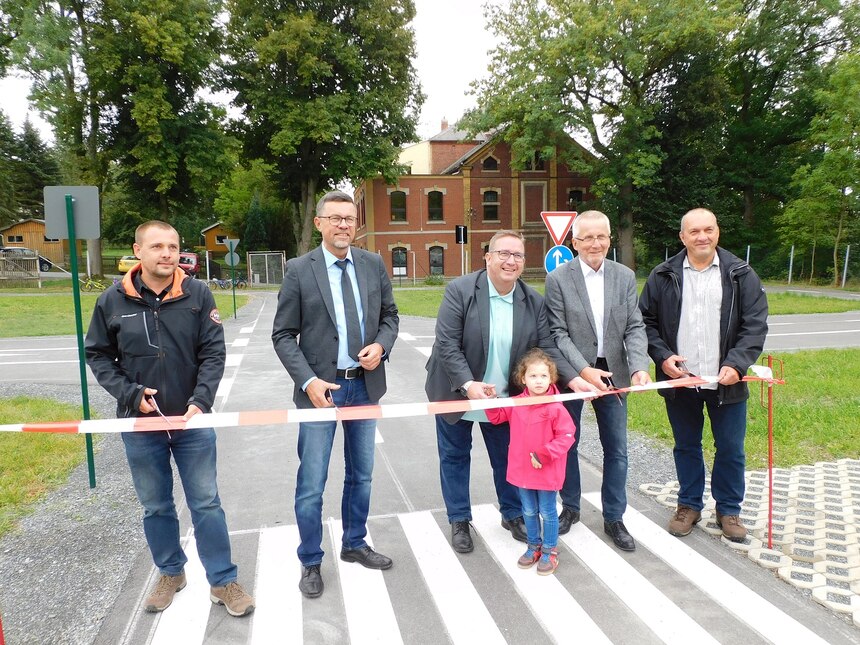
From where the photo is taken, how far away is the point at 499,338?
13.4 feet

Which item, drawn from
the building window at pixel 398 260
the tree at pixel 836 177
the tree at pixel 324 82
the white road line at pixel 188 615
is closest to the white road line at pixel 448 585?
the white road line at pixel 188 615

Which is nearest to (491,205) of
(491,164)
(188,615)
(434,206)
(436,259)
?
(491,164)

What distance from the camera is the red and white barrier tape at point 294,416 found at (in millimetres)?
3283

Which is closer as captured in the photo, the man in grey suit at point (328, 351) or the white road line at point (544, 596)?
the white road line at point (544, 596)

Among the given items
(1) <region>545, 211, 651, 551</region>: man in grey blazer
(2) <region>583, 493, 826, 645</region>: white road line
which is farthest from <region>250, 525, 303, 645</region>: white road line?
(2) <region>583, 493, 826, 645</region>: white road line

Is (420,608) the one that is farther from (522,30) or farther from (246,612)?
(522,30)

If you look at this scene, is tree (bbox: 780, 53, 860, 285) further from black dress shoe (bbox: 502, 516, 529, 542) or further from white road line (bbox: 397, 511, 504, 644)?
white road line (bbox: 397, 511, 504, 644)

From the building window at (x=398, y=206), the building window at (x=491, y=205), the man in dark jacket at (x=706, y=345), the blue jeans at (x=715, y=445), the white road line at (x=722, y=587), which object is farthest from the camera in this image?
the building window at (x=491, y=205)

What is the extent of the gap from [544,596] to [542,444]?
2.90ft

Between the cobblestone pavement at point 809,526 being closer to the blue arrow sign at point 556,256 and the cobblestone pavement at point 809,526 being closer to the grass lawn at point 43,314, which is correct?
the blue arrow sign at point 556,256

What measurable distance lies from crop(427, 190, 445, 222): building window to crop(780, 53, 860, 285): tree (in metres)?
21.2

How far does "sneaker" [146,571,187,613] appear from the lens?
11.1ft

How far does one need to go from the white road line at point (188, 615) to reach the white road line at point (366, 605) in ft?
2.46

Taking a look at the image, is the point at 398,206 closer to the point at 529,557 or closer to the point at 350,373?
the point at 350,373
